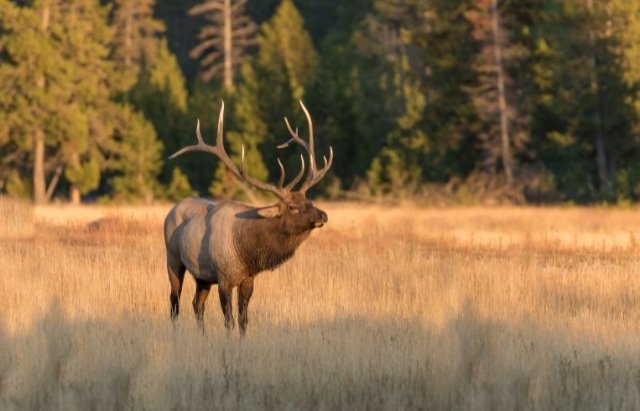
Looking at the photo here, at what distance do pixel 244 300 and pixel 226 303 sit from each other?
208 mm

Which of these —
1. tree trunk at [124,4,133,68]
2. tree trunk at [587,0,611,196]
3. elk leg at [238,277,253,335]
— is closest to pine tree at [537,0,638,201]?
tree trunk at [587,0,611,196]

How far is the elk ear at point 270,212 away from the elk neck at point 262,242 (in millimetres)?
71

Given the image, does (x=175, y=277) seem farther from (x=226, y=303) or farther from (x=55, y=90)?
(x=55, y=90)

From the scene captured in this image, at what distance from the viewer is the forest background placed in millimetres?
35875

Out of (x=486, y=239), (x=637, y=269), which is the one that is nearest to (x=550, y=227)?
(x=486, y=239)

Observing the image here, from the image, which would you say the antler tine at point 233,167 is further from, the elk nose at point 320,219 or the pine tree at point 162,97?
the pine tree at point 162,97

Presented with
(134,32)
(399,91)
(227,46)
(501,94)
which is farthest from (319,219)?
(134,32)

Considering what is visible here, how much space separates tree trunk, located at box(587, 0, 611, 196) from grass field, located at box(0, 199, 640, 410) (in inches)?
680

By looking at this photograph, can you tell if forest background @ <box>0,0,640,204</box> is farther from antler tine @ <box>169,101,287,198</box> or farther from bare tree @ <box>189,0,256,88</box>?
antler tine @ <box>169,101,287,198</box>

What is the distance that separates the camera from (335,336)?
10.5m

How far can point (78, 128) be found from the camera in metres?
44.7

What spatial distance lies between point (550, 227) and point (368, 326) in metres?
14.2

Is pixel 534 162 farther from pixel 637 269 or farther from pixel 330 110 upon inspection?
pixel 637 269

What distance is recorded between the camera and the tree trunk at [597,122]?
35.2m
